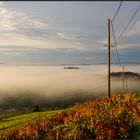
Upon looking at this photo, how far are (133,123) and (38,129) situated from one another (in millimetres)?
6510

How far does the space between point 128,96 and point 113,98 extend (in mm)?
1530

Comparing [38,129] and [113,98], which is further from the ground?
[113,98]

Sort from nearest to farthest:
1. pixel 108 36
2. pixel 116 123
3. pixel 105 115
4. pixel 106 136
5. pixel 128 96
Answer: pixel 106 136, pixel 116 123, pixel 105 115, pixel 128 96, pixel 108 36

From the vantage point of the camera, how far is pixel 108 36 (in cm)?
4034

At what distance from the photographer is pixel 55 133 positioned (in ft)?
73.9

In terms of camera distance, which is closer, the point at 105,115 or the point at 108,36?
the point at 105,115

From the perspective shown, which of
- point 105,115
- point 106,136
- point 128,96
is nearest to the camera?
point 106,136

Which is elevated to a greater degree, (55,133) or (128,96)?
(128,96)

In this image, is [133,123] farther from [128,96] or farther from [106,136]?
[128,96]

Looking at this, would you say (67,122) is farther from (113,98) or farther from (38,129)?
(113,98)

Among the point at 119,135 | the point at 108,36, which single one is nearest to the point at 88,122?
the point at 119,135


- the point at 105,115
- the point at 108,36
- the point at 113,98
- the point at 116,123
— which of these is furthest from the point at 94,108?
the point at 108,36

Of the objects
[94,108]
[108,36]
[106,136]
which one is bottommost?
[106,136]

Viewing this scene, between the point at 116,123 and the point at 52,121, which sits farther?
the point at 52,121
